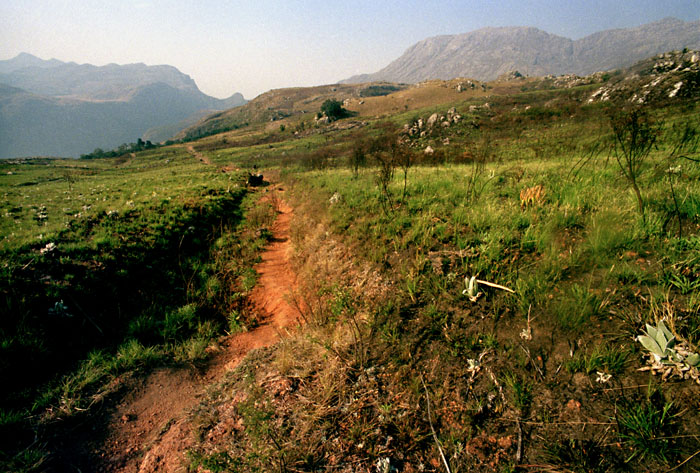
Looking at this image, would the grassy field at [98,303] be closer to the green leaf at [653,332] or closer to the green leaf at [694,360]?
the green leaf at [653,332]

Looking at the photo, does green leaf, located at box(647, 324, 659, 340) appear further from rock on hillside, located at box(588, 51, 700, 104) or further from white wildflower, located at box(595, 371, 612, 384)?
rock on hillside, located at box(588, 51, 700, 104)

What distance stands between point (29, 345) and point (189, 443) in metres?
3.47

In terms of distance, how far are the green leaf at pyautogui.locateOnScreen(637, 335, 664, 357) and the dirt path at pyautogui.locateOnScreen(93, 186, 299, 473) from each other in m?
5.03

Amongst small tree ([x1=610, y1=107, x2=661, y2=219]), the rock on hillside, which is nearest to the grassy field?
small tree ([x1=610, y1=107, x2=661, y2=219])

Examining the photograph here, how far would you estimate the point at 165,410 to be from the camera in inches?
150

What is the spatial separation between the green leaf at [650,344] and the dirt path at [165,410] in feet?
16.5

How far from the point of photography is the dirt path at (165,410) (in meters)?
3.11

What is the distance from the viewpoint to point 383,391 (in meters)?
3.27

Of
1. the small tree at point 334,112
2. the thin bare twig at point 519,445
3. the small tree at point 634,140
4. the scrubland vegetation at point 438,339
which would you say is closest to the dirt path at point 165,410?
the scrubland vegetation at point 438,339

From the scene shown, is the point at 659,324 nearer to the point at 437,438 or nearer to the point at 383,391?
the point at 437,438

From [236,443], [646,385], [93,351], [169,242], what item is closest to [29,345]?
[93,351]

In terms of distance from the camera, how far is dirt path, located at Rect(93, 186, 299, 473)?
3113 mm

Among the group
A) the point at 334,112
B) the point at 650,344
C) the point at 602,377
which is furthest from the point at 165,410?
the point at 334,112

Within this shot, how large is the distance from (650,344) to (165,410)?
592cm
